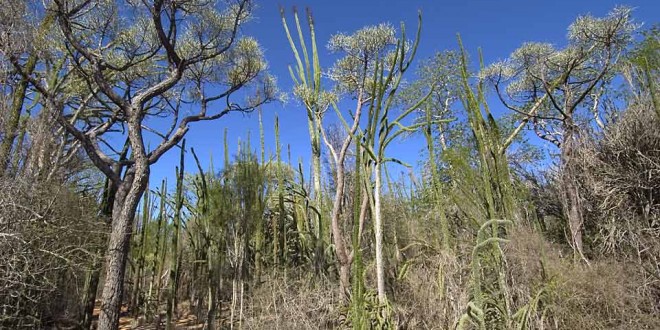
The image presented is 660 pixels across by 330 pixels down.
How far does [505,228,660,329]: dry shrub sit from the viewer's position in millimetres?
3033

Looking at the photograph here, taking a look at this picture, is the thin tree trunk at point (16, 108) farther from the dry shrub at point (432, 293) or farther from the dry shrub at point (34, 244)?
the dry shrub at point (432, 293)

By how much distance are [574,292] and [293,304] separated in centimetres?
271

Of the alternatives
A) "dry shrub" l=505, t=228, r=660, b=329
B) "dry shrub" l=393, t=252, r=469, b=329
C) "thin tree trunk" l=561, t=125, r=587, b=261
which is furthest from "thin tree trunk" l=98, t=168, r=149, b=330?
"thin tree trunk" l=561, t=125, r=587, b=261

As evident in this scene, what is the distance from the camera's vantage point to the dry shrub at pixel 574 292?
3033mm

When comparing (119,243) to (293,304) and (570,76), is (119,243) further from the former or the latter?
(570,76)

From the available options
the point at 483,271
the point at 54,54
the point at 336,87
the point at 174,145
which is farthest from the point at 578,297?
the point at 54,54

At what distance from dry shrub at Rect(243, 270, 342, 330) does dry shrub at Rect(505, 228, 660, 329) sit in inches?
73.3

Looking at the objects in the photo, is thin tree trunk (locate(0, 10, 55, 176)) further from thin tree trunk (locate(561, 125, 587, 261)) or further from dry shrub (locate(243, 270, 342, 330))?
thin tree trunk (locate(561, 125, 587, 261))

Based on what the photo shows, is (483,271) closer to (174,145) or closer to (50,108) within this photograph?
(174,145)

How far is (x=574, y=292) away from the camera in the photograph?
10.7ft

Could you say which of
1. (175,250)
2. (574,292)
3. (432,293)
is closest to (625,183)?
(574,292)

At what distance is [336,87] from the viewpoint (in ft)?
20.7

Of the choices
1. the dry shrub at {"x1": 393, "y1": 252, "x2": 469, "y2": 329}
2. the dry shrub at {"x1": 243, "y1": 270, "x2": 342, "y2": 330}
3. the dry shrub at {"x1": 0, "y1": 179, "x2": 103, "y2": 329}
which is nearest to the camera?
the dry shrub at {"x1": 393, "y1": 252, "x2": 469, "y2": 329}

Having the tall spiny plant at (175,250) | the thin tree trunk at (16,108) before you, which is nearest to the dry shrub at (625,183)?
the tall spiny plant at (175,250)
